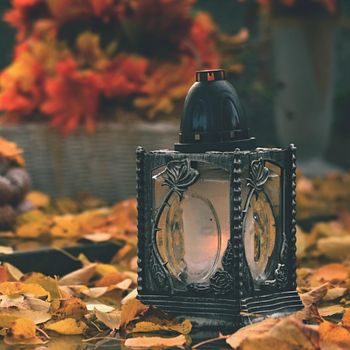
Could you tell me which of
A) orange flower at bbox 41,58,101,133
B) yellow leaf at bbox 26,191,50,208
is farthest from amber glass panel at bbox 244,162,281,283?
orange flower at bbox 41,58,101,133

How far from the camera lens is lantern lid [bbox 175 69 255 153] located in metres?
1.64

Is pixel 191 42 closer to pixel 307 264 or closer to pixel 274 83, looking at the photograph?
pixel 274 83

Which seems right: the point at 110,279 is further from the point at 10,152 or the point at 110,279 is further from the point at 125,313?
the point at 10,152

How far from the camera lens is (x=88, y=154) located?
3.34m

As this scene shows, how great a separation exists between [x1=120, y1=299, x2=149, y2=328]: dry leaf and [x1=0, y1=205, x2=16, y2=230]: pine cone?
3.20 ft

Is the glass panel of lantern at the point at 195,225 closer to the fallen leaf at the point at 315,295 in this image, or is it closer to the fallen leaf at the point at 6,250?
the fallen leaf at the point at 315,295

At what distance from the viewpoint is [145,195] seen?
67.1 inches

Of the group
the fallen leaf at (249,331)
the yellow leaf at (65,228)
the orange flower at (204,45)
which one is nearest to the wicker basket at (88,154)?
the orange flower at (204,45)

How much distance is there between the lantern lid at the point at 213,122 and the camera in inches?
64.7

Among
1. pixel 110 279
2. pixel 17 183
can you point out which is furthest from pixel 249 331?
pixel 17 183

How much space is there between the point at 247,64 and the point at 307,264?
176 centimetres

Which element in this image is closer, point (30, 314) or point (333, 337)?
point (333, 337)

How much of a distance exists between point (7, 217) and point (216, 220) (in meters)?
1.06

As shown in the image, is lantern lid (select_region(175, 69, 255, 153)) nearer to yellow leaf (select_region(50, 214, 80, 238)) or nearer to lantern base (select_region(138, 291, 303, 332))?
lantern base (select_region(138, 291, 303, 332))
